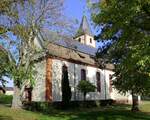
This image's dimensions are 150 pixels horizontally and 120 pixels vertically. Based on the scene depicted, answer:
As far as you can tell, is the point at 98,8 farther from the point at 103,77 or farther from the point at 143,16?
the point at 103,77

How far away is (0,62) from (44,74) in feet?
78.0

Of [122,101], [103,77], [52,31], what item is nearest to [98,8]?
[52,31]

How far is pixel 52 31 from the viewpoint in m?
34.6

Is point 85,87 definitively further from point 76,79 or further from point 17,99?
point 17,99

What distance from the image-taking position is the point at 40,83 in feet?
139

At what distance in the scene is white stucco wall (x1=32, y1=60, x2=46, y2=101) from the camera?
41.7m

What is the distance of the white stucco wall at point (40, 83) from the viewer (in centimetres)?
4172

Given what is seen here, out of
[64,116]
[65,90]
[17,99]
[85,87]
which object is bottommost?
[64,116]

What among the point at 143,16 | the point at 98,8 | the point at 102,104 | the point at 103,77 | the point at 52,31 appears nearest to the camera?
the point at 143,16

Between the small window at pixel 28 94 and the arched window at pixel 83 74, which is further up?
the arched window at pixel 83 74

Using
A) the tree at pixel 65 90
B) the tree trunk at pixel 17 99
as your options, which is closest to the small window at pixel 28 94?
the tree at pixel 65 90

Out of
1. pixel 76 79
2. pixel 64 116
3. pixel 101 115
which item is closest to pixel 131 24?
pixel 101 115

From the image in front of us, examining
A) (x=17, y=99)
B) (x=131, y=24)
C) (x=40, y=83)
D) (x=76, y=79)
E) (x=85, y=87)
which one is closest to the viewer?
(x=131, y=24)

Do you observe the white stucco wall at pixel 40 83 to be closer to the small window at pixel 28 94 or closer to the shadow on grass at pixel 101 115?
the small window at pixel 28 94
